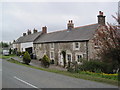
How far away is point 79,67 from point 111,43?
6810mm

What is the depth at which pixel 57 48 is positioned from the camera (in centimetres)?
3047

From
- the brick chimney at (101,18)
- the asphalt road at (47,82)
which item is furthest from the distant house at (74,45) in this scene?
the asphalt road at (47,82)

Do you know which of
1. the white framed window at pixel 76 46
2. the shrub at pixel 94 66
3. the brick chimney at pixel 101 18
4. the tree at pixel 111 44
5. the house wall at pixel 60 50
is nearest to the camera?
the tree at pixel 111 44

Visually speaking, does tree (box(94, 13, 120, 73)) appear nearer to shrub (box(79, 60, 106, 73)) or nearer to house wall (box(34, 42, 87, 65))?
shrub (box(79, 60, 106, 73))

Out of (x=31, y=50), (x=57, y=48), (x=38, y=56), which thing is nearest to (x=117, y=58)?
(x=57, y=48)

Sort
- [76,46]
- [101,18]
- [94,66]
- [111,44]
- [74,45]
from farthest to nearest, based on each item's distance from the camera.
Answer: [74,45] < [76,46] < [101,18] < [94,66] < [111,44]

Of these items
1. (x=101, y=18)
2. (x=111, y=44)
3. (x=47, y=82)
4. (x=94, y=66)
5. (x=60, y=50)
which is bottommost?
(x=47, y=82)

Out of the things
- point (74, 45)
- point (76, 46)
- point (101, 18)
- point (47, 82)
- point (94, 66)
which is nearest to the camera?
point (47, 82)

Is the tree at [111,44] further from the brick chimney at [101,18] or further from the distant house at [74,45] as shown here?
the brick chimney at [101,18]

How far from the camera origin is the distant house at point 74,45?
23102 mm

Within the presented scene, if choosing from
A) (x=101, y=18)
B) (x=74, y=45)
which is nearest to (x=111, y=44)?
(x=101, y=18)

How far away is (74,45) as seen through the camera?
85.1ft

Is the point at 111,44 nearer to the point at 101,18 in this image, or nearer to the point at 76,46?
the point at 101,18

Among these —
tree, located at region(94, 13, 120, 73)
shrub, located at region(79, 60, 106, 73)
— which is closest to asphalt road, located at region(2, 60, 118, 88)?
tree, located at region(94, 13, 120, 73)
